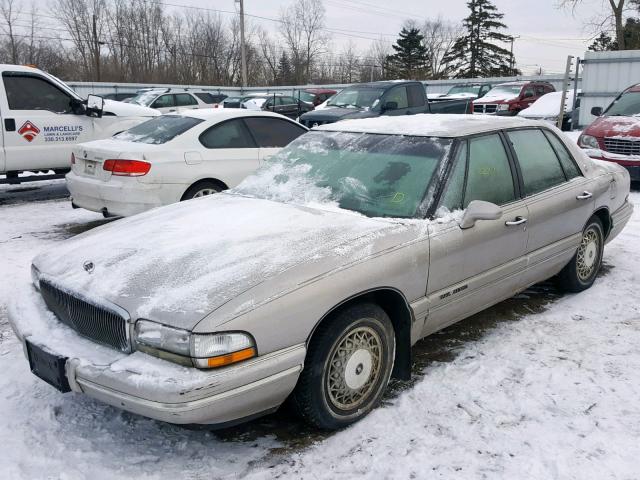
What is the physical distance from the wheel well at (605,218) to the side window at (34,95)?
302 inches

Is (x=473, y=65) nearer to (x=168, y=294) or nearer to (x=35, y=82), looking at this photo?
(x=35, y=82)

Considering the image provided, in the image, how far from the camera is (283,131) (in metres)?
7.84

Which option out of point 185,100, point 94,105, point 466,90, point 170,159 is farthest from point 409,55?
point 170,159

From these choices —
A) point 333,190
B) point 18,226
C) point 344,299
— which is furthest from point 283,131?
point 344,299

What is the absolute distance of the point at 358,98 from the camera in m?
14.1

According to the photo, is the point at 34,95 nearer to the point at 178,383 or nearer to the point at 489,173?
the point at 489,173

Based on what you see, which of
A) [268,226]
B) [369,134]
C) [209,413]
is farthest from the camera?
[369,134]

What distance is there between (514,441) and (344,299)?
1120mm

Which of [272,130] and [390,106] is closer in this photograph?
[272,130]

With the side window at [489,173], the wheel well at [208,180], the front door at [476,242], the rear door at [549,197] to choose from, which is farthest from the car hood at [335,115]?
the front door at [476,242]

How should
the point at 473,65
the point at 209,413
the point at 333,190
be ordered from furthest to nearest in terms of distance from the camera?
the point at 473,65 → the point at 333,190 → the point at 209,413

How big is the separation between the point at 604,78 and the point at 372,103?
8.75 meters

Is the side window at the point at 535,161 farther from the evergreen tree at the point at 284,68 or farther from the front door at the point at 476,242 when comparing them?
the evergreen tree at the point at 284,68

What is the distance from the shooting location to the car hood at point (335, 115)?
13.1 m
